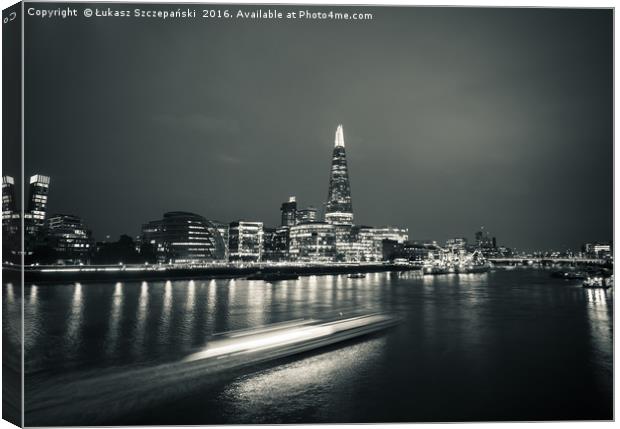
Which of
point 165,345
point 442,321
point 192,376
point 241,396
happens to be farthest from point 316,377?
point 442,321

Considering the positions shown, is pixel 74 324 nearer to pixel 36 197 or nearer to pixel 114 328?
pixel 114 328

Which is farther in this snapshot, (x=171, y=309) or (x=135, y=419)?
(x=171, y=309)

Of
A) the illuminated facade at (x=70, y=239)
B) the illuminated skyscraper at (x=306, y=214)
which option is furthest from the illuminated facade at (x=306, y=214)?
the illuminated facade at (x=70, y=239)

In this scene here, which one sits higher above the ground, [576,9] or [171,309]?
[576,9]

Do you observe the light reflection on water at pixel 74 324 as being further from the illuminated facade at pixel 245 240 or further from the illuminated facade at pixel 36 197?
the illuminated facade at pixel 245 240

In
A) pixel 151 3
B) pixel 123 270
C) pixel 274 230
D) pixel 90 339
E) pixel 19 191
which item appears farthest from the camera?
pixel 274 230

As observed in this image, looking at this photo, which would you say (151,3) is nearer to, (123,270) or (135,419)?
(135,419)

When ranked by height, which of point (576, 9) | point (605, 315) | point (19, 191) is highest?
point (576, 9)
